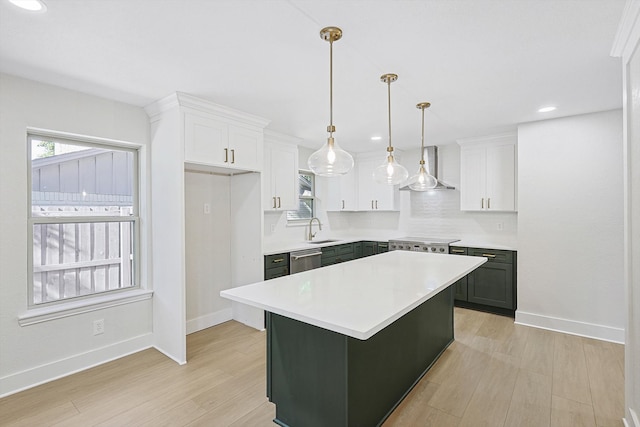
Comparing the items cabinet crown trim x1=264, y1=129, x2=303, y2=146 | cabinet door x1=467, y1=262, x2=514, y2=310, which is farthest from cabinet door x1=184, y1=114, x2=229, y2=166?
cabinet door x1=467, y1=262, x2=514, y2=310

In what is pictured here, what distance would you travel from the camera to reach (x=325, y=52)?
218 cm

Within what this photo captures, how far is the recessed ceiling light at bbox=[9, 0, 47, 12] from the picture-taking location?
→ 1629 mm

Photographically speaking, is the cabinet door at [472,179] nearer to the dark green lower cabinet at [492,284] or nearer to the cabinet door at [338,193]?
the dark green lower cabinet at [492,284]

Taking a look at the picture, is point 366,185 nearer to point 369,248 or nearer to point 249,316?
point 369,248

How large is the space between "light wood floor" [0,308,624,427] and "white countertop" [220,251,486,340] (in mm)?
908

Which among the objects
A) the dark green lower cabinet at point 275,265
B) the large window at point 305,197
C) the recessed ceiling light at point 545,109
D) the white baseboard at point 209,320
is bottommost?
the white baseboard at point 209,320

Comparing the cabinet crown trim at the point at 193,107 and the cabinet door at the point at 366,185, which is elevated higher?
the cabinet crown trim at the point at 193,107

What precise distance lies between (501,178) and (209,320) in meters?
4.27

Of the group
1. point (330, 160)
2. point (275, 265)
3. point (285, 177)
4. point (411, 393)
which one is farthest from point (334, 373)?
point (285, 177)

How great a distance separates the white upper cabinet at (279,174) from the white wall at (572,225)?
2883 millimetres

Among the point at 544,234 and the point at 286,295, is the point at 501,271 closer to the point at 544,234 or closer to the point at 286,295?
the point at 544,234

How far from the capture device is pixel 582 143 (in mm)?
3496

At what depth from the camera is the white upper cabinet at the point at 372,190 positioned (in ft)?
18.0

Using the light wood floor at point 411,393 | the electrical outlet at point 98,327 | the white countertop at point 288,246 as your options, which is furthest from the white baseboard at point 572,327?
the electrical outlet at point 98,327
